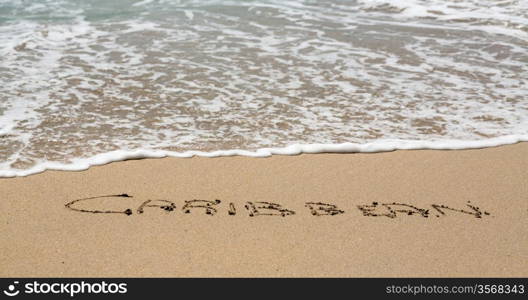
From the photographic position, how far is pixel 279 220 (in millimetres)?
2766

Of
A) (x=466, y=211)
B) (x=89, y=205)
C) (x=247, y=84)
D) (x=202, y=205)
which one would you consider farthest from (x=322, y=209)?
(x=247, y=84)

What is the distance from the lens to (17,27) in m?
7.08

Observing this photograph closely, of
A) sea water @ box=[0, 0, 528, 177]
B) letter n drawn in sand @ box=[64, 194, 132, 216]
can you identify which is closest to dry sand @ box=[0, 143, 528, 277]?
letter n drawn in sand @ box=[64, 194, 132, 216]

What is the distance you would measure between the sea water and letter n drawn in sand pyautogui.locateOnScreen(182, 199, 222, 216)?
613 millimetres

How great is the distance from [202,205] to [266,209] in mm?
348

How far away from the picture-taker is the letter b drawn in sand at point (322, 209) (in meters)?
2.83

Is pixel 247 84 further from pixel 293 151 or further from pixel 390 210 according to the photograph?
pixel 390 210

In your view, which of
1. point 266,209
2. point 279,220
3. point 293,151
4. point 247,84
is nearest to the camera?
point 279,220

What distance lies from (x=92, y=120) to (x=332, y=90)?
2021mm

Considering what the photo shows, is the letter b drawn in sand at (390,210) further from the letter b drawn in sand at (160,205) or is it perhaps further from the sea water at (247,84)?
the letter b drawn in sand at (160,205)

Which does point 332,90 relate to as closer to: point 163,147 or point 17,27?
point 163,147

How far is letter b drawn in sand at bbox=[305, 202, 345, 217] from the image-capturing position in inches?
111

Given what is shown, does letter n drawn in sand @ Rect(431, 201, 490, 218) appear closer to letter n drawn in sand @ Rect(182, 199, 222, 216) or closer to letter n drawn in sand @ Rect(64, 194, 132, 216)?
letter n drawn in sand @ Rect(182, 199, 222, 216)

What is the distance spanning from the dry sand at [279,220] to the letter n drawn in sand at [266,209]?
0.02 metres
